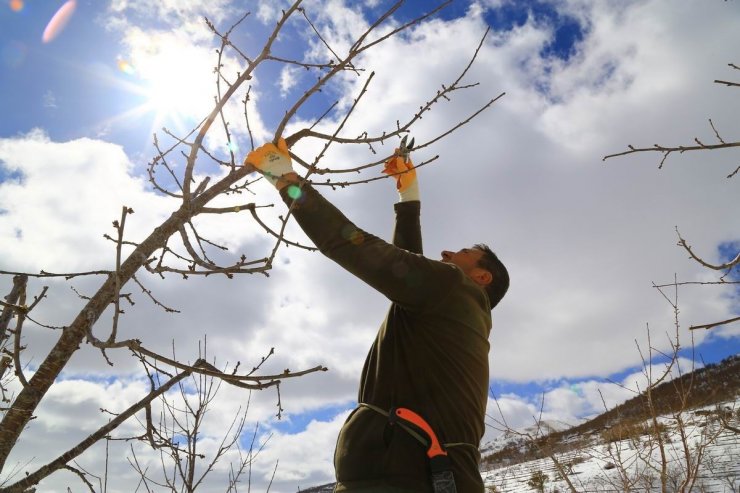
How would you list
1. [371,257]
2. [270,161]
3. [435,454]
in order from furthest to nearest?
1. [270,161]
2. [371,257]
3. [435,454]

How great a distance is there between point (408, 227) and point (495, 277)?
0.67m

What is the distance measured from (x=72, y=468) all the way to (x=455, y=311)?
1.75 meters

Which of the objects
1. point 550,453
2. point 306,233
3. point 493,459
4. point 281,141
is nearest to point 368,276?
point 306,233

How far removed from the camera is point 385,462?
1.55 metres

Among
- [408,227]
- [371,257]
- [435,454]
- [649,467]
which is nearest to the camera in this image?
[435,454]

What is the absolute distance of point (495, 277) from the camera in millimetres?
2619

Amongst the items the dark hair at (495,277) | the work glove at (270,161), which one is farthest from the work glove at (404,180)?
the work glove at (270,161)

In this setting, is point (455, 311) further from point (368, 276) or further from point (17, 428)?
point (17, 428)

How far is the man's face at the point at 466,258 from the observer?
258 cm

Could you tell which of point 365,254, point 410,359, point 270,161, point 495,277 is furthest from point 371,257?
point 495,277

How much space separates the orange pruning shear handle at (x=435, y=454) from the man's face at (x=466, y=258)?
1.09 meters

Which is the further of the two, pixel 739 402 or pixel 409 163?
pixel 739 402

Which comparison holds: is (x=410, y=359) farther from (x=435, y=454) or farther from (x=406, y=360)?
(x=435, y=454)

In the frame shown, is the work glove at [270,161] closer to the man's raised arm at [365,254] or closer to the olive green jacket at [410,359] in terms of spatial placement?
the man's raised arm at [365,254]
